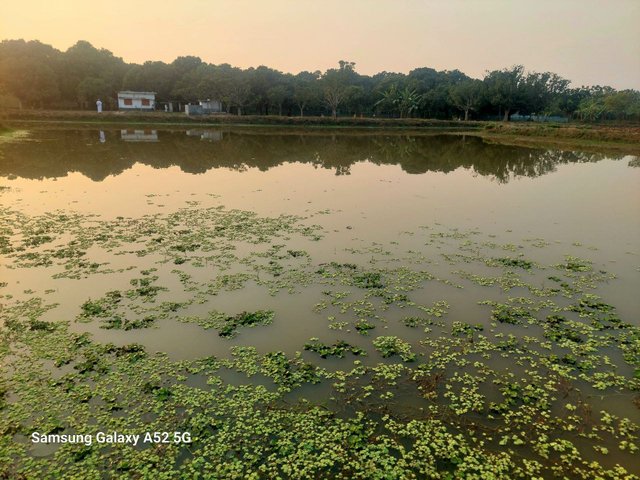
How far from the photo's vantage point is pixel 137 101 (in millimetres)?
72375

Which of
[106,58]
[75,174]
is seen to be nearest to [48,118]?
[106,58]

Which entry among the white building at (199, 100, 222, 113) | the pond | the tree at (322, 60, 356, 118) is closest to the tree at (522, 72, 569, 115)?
the tree at (322, 60, 356, 118)

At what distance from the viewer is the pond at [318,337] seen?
4938 mm

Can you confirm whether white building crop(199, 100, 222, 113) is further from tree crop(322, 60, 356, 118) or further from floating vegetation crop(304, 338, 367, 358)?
floating vegetation crop(304, 338, 367, 358)

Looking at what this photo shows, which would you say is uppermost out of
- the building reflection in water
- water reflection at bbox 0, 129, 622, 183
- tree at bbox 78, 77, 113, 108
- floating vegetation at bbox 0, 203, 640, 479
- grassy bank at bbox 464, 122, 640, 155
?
tree at bbox 78, 77, 113, 108

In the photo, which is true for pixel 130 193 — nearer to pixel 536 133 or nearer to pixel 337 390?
pixel 337 390

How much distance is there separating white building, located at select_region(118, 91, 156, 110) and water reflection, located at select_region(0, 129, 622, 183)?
38.7m

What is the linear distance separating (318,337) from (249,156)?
82.6 feet

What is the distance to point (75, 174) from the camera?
2130 centimetres

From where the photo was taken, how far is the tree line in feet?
225

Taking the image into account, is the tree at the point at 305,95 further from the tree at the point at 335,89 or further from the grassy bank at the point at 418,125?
the grassy bank at the point at 418,125

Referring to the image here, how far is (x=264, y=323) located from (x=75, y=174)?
Answer: 18.8m

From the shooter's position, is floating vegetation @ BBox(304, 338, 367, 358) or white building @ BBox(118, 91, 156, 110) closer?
floating vegetation @ BBox(304, 338, 367, 358)

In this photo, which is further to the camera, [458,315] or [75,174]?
[75,174]
